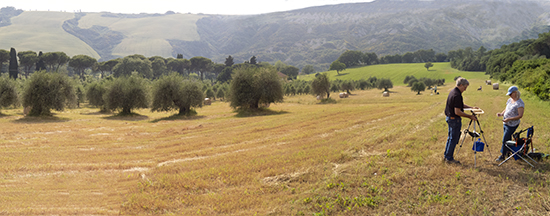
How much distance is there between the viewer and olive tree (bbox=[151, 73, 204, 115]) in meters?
45.3

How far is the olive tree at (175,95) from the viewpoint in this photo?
45344mm

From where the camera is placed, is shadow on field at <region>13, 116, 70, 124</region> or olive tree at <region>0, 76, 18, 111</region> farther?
olive tree at <region>0, 76, 18, 111</region>

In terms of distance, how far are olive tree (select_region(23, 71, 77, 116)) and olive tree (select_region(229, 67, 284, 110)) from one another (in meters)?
25.9

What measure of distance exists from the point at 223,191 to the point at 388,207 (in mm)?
5426

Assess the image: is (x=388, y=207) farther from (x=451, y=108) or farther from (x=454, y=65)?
(x=454, y=65)

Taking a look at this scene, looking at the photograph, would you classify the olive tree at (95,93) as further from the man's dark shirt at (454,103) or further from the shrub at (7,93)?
the man's dark shirt at (454,103)

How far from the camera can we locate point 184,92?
4525 centimetres

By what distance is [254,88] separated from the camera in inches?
1769

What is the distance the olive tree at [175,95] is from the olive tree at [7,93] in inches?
883

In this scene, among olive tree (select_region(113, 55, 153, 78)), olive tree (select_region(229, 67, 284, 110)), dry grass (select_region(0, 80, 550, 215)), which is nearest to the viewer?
dry grass (select_region(0, 80, 550, 215))

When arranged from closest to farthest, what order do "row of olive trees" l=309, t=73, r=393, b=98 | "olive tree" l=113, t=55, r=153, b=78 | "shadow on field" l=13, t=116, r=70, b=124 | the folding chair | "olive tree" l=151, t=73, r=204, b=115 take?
the folding chair
"shadow on field" l=13, t=116, r=70, b=124
"olive tree" l=151, t=73, r=204, b=115
"row of olive trees" l=309, t=73, r=393, b=98
"olive tree" l=113, t=55, r=153, b=78

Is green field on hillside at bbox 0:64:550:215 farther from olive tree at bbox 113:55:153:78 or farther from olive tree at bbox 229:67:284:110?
olive tree at bbox 113:55:153:78

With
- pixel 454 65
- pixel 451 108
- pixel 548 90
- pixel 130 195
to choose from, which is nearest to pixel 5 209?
pixel 130 195

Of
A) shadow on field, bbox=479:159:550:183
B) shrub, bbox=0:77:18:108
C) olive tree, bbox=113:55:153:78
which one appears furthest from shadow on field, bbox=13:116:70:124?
olive tree, bbox=113:55:153:78
